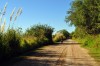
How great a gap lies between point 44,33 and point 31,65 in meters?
44.1

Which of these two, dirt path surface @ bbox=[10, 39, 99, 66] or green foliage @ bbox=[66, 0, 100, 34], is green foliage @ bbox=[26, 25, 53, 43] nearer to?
green foliage @ bbox=[66, 0, 100, 34]

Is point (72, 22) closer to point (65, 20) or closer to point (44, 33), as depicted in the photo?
point (65, 20)

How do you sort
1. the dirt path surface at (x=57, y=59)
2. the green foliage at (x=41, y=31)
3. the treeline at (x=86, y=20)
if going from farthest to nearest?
the green foliage at (x=41, y=31) → the treeline at (x=86, y=20) → the dirt path surface at (x=57, y=59)

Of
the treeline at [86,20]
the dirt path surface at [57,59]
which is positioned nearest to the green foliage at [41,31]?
the treeline at [86,20]

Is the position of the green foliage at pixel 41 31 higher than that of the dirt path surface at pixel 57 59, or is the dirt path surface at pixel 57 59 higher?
the green foliage at pixel 41 31

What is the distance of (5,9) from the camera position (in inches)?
682

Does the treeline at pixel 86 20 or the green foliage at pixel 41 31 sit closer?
the treeline at pixel 86 20

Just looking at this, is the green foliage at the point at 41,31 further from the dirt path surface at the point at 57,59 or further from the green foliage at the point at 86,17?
the dirt path surface at the point at 57,59

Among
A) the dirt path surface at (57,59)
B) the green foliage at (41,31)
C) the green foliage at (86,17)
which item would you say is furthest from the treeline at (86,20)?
the dirt path surface at (57,59)

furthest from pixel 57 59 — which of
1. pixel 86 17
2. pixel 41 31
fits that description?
pixel 41 31

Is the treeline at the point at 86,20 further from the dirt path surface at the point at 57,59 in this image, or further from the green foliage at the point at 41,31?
the dirt path surface at the point at 57,59

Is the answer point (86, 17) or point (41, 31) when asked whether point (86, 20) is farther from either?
point (41, 31)

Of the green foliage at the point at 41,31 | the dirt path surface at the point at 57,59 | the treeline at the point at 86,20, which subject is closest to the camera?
the dirt path surface at the point at 57,59

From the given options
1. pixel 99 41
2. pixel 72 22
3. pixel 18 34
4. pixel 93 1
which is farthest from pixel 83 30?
pixel 18 34
